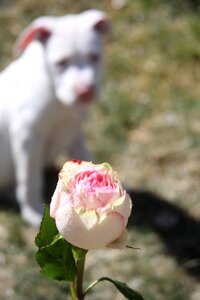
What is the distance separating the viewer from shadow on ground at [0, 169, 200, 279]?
8.98 feet

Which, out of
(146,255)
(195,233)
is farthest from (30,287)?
(195,233)

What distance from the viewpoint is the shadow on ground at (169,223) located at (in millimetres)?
2737

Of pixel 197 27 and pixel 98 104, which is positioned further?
pixel 197 27

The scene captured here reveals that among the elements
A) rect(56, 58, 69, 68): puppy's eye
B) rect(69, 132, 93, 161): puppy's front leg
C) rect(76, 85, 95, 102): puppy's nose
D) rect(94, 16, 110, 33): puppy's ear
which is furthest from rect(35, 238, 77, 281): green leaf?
rect(69, 132, 93, 161): puppy's front leg

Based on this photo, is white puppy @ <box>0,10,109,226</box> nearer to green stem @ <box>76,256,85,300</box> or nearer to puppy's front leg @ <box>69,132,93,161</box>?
puppy's front leg @ <box>69,132,93,161</box>

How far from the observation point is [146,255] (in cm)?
274

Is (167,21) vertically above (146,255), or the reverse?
(167,21)

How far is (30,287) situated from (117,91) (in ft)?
5.55

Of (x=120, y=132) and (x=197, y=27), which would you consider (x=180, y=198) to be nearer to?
(x=120, y=132)

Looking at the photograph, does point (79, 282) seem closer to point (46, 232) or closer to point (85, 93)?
point (46, 232)

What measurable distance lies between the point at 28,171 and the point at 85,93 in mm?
457

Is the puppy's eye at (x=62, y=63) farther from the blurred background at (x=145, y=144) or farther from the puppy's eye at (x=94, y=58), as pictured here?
the blurred background at (x=145, y=144)

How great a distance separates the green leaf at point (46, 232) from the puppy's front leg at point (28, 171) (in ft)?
5.72

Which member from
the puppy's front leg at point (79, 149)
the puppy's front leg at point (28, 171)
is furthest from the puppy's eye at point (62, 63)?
the puppy's front leg at point (79, 149)
